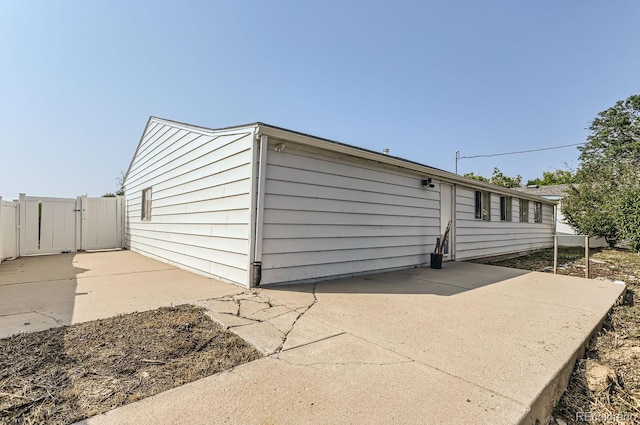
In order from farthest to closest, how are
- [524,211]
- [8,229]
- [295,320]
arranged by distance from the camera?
1. [524,211]
2. [8,229]
3. [295,320]

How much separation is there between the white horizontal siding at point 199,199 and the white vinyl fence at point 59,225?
2.09 m

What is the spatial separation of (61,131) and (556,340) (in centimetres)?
1454

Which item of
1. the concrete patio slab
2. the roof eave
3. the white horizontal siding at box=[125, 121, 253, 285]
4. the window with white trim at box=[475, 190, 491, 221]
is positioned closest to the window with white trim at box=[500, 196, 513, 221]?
the window with white trim at box=[475, 190, 491, 221]

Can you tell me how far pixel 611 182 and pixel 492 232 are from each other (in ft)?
30.1

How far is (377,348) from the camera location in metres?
2.48

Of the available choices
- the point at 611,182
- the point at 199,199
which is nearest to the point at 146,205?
the point at 199,199

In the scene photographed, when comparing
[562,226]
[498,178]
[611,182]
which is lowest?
[562,226]

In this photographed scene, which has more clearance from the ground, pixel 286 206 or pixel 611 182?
pixel 611 182

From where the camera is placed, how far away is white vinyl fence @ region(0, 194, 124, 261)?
8.09 meters

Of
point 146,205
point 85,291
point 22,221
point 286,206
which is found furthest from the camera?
point 146,205

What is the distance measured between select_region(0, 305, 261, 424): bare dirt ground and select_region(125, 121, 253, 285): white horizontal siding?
1.88m

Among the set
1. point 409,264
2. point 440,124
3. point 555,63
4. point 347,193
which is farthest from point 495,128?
point 347,193

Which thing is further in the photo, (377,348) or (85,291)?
(85,291)

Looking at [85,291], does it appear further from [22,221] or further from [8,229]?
[22,221]
